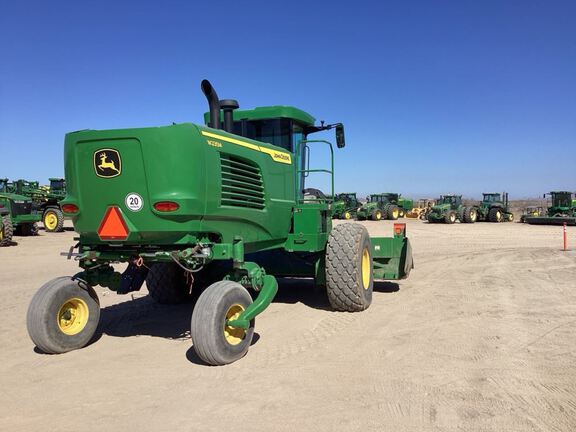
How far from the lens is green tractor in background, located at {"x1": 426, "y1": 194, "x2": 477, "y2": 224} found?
3189 cm

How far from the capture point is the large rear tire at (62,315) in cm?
484

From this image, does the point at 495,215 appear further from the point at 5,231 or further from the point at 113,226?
the point at 113,226

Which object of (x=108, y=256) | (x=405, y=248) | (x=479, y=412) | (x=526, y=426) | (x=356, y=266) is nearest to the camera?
(x=526, y=426)

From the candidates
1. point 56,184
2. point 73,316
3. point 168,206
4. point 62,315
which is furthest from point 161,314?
point 56,184

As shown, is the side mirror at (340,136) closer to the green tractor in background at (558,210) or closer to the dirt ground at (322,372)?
the dirt ground at (322,372)

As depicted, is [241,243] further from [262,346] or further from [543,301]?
[543,301]

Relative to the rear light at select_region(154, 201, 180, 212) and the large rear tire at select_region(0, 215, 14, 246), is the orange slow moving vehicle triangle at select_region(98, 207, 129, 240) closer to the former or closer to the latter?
the rear light at select_region(154, 201, 180, 212)

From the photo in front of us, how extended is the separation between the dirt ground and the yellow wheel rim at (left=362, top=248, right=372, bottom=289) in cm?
37

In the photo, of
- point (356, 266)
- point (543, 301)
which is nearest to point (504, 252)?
point (543, 301)

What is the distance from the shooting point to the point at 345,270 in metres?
6.38

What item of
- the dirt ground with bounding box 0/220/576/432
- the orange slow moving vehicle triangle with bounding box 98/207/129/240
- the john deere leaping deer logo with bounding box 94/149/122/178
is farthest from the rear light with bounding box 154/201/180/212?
the dirt ground with bounding box 0/220/576/432

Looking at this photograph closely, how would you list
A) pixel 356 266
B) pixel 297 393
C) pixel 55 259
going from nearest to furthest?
pixel 297 393 → pixel 356 266 → pixel 55 259

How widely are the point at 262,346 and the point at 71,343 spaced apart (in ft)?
6.42

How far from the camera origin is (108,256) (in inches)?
199
